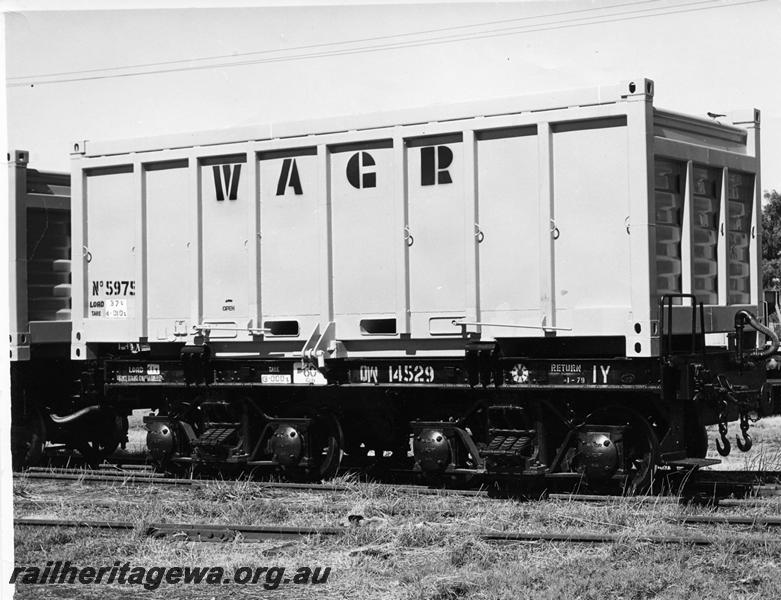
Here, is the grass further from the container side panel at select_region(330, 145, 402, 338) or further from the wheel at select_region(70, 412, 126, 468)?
the wheel at select_region(70, 412, 126, 468)

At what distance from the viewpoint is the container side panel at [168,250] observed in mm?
12984

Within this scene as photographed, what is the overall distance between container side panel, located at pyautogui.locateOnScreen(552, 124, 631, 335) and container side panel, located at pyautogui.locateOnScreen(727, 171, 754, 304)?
5.96ft

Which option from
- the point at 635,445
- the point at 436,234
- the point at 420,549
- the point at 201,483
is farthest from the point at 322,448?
the point at 420,549

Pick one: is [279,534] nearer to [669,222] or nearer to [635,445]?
[635,445]

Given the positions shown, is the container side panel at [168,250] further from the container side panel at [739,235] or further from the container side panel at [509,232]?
the container side panel at [739,235]

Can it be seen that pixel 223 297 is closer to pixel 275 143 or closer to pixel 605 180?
pixel 275 143

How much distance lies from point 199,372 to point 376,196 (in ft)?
9.18

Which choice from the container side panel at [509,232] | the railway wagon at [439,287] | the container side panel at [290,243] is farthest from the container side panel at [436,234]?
the container side panel at [290,243]

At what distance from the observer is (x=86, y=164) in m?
13.7

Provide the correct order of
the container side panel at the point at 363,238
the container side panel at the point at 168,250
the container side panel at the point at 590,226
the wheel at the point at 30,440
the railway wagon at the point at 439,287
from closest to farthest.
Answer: the container side panel at the point at 590,226 < the railway wagon at the point at 439,287 < the container side panel at the point at 363,238 < the container side panel at the point at 168,250 < the wheel at the point at 30,440

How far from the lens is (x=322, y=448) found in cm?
1252

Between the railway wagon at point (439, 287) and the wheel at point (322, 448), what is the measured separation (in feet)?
0.11

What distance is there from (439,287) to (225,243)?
2618 millimetres

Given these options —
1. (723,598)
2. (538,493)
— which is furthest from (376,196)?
(723,598)
